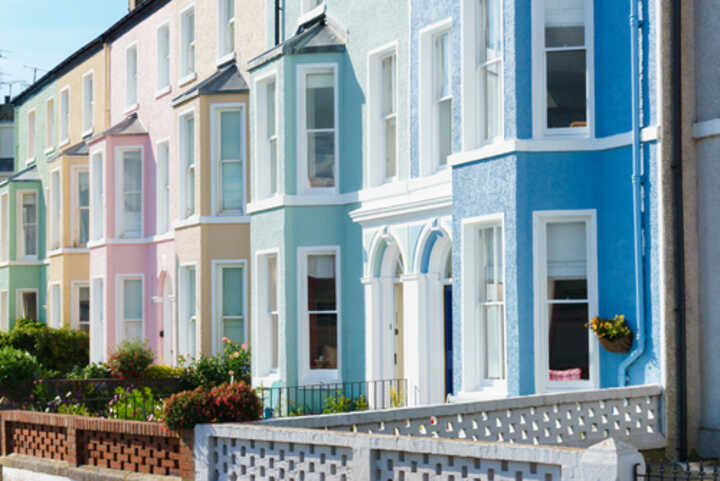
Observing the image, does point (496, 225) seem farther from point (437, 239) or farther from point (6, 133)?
point (6, 133)

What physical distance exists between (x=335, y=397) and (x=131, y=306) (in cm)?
1285

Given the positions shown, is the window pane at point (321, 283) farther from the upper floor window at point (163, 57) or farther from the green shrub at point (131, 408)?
the upper floor window at point (163, 57)

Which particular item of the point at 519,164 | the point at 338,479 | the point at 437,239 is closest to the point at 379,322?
the point at 437,239

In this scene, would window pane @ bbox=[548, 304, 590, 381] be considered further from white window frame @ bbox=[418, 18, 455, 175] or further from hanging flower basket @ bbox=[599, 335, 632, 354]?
white window frame @ bbox=[418, 18, 455, 175]

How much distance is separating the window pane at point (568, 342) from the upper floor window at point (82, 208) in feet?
73.7

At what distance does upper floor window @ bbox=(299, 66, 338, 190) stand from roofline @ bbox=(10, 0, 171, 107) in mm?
10360

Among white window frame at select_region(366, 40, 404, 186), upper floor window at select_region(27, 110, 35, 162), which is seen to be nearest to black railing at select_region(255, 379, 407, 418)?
white window frame at select_region(366, 40, 404, 186)

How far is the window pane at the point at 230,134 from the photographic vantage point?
25812 millimetres

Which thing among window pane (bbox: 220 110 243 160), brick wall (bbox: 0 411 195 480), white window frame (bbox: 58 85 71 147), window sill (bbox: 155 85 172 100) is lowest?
brick wall (bbox: 0 411 195 480)

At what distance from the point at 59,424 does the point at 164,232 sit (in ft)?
44.8

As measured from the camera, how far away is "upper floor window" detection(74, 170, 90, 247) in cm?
3603

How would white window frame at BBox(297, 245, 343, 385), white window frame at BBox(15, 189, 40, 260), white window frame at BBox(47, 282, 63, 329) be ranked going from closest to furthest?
white window frame at BBox(297, 245, 343, 385), white window frame at BBox(47, 282, 63, 329), white window frame at BBox(15, 189, 40, 260)

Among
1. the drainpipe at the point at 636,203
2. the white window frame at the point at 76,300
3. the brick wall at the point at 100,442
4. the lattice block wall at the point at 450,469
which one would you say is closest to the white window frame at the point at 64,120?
the white window frame at the point at 76,300

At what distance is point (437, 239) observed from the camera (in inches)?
757
